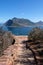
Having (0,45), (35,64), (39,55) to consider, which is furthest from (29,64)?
(0,45)

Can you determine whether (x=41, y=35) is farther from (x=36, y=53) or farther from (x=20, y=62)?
(x=20, y=62)

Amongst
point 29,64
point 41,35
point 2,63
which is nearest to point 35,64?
point 29,64

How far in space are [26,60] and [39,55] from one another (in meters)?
0.98

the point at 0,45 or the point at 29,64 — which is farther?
the point at 0,45

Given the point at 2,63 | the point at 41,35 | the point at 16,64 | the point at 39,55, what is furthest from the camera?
the point at 41,35

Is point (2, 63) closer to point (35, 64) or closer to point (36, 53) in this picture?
point (35, 64)

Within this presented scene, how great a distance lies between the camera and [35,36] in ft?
61.8

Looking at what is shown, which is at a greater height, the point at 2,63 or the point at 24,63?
the point at 2,63

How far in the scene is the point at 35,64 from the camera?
27.3ft

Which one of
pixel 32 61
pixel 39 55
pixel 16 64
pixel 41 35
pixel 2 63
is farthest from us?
pixel 41 35

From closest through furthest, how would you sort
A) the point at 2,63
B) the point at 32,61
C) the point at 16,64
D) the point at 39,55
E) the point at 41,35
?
1. the point at 2,63
2. the point at 16,64
3. the point at 32,61
4. the point at 39,55
5. the point at 41,35

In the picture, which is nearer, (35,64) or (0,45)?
(35,64)

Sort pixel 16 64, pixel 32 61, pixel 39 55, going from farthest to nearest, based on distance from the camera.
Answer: pixel 39 55 < pixel 32 61 < pixel 16 64

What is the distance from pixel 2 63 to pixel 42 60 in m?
3.15
